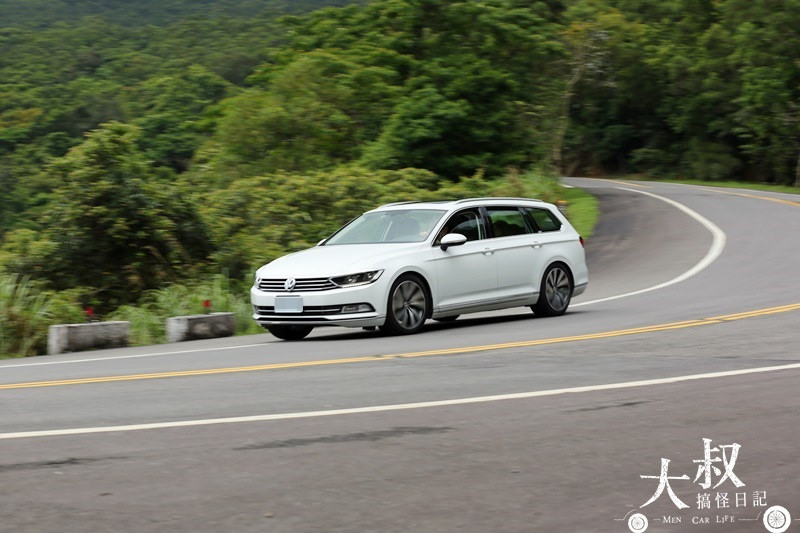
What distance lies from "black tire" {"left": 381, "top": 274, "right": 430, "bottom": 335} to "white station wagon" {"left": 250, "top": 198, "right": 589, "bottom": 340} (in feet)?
0.04

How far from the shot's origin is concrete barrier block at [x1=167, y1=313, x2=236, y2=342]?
604 inches

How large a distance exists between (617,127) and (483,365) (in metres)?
76.1

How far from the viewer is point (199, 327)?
50.9 feet

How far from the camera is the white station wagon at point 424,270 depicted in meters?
13.4

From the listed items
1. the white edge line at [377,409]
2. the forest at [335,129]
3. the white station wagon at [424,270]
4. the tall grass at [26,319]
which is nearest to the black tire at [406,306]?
the white station wagon at [424,270]

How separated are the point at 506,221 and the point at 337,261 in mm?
2919

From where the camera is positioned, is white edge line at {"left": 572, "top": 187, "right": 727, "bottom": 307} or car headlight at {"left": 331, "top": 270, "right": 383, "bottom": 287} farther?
white edge line at {"left": 572, "top": 187, "right": 727, "bottom": 307}

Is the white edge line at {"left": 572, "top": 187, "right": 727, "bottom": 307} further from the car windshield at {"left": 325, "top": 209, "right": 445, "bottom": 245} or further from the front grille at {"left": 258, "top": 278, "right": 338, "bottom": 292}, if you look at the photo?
the front grille at {"left": 258, "top": 278, "right": 338, "bottom": 292}

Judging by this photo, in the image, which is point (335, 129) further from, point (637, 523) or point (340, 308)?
point (637, 523)

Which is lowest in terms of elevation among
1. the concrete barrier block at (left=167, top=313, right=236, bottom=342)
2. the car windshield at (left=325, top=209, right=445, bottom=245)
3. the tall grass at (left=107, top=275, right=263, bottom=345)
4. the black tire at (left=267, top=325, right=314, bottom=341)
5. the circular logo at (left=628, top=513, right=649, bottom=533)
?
the tall grass at (left=107, top=275, right=263, bottom=345)

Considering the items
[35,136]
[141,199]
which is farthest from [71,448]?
[35,136]

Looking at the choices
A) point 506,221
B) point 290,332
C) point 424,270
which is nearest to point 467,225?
point 506,221

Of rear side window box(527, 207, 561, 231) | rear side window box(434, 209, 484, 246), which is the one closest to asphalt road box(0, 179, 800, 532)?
rear side window box(434, 209, 484, 246)

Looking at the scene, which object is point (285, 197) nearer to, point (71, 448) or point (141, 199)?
point (141, 199)
